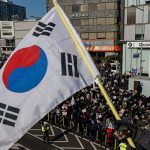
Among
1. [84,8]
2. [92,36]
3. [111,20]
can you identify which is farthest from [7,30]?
[111,20]

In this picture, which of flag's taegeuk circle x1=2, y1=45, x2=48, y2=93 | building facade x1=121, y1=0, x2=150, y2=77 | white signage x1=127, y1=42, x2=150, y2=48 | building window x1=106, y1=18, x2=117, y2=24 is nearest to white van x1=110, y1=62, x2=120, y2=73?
building facade x1=121, y1=0, x2=150, y2=77

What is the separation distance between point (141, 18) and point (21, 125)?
39851 mm

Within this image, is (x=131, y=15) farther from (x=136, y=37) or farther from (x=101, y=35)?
(x=101, y=35)

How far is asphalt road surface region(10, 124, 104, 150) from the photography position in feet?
59.8

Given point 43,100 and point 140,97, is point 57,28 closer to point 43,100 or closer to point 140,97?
point 43,100

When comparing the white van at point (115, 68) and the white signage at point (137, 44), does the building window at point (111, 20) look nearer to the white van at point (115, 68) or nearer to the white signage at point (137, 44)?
the white signage at point (137, 44)

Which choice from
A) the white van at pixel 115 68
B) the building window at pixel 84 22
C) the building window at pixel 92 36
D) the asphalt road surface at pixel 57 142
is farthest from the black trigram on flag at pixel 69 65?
the building window at pixel 84 22

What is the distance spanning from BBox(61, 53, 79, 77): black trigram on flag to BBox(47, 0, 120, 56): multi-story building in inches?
2345

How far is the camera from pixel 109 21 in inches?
2635

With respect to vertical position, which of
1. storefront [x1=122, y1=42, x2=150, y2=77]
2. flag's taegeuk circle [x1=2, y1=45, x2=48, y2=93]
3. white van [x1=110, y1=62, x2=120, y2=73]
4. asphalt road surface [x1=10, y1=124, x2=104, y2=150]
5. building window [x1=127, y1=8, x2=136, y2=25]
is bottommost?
asphalt road surface [x1=10, y1=124, x2=104, y2=150]

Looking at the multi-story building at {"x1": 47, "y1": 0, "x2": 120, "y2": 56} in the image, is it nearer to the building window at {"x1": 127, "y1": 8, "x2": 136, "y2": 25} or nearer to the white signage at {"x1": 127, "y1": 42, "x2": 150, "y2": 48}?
the building window at {"x1": 127, "y1": 8, "x2": 136, "y2": 25}

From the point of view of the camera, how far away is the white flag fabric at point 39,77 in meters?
5.62

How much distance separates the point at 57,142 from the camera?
1922 centimetres

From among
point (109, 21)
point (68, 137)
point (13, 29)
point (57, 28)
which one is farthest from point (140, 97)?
point (13, 29)
